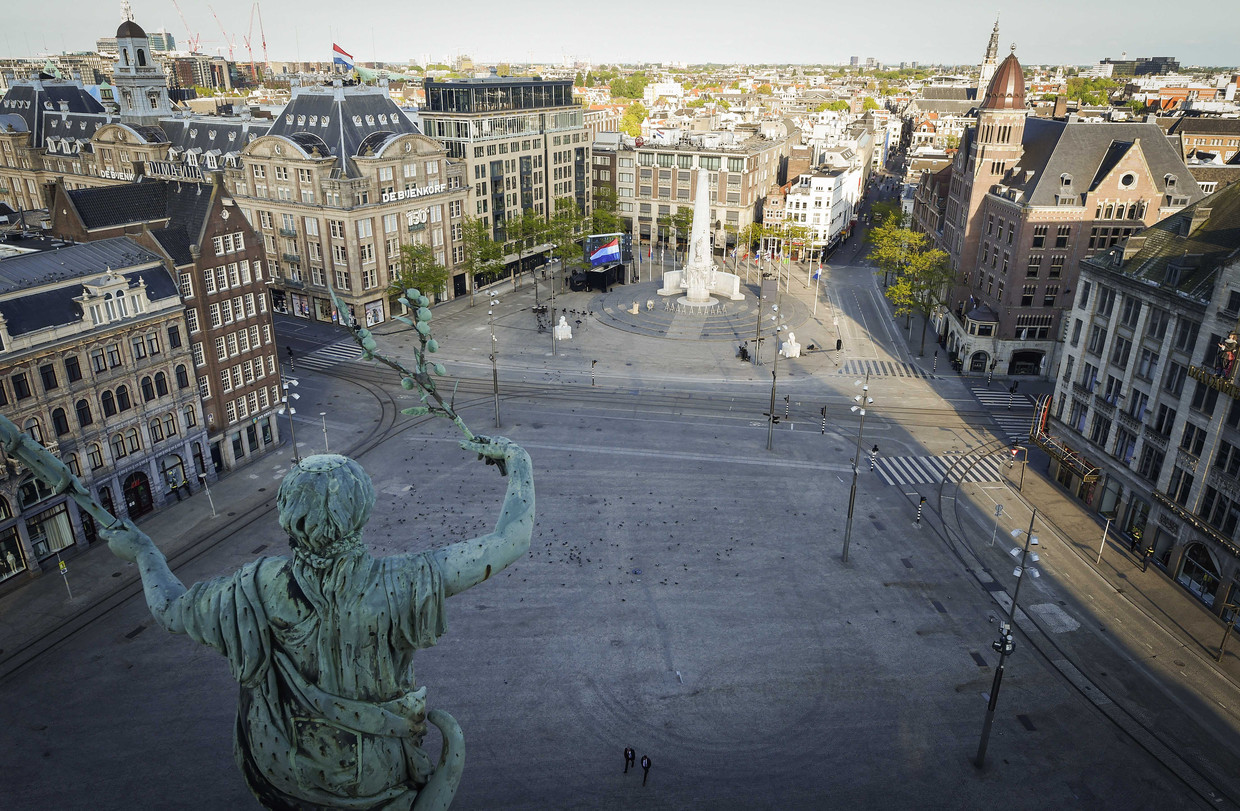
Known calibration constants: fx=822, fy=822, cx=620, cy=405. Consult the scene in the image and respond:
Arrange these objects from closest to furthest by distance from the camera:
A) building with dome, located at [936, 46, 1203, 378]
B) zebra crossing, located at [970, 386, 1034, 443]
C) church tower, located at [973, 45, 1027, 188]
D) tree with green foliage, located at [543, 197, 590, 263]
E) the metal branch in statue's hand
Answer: the metal branch in statue's hand
zebra crossing, located at [970, 386, 1034, 443]
building with dome, located at [936, 46, 1203, 378]
church tower, located at [973, 45, 1027, 188]
tree with green foliage, located at [543, 197, 590, 263]

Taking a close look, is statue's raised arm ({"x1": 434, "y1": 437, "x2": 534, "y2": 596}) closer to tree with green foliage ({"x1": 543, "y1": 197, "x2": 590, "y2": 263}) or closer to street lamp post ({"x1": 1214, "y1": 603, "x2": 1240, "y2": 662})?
street lamp post ({"x1": 1214, "y1": 603, "x2": 1240, "y2": 662})

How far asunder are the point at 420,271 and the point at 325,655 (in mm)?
106020

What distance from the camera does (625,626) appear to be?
48.8 meters

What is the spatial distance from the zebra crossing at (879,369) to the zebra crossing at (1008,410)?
7.02 meters

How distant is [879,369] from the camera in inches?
3733

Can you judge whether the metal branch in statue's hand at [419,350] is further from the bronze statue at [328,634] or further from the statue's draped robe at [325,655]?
the statue's draped robe at [325,655]

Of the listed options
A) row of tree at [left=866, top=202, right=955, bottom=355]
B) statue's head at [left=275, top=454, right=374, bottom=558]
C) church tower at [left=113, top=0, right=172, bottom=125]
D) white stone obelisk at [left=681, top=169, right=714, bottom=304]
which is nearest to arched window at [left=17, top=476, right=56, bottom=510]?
statue's head at [left=275, top=454, right=374, bottom=558]

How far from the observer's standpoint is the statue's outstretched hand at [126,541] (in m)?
7.69

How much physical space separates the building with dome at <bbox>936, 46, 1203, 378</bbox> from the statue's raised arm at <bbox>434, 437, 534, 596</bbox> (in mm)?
89509

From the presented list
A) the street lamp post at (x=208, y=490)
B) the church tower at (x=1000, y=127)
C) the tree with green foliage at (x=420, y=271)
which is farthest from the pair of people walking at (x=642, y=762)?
the church tower at (x=1000, y=127)

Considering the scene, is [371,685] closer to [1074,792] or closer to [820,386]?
[1074,792]

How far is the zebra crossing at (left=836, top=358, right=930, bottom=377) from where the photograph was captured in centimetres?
9306

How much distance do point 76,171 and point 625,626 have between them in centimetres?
13029

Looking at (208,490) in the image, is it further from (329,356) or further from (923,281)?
(923,281)
